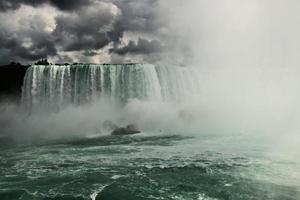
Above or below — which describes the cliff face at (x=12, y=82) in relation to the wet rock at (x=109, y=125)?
above

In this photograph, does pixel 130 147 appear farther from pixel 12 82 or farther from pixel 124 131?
pixel 12 82

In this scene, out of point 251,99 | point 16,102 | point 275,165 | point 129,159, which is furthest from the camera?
point 251,99

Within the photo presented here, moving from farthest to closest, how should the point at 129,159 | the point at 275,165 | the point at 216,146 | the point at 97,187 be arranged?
the point at 216,146, the point at 129,159, the point at 275,165, the point at 97,187

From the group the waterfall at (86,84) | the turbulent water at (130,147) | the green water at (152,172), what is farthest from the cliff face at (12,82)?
the green water at (152,172)

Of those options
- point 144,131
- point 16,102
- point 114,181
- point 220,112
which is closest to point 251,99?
point 220,112

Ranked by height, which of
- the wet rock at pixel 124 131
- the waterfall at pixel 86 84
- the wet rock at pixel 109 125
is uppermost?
the waterfall at pixel 86 84

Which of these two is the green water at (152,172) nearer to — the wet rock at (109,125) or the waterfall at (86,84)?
the wet rock at (109,125)

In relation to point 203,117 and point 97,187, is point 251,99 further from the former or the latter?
point 97,187
